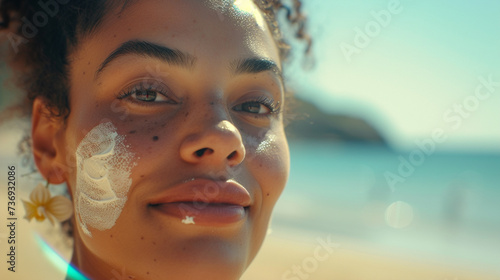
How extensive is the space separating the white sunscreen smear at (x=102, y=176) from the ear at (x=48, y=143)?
9.7 inches

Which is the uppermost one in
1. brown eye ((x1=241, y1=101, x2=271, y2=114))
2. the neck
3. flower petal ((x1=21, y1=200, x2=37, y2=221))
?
brown eye ((x1=241, y1=101, x2=271, y2=114))

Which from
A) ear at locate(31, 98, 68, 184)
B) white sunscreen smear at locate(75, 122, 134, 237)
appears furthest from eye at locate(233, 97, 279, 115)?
ear at locate(31, 98, 68, 184)

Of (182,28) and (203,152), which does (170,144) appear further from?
(182,28)

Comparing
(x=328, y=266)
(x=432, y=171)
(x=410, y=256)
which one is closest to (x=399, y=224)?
(x=410, y=256)

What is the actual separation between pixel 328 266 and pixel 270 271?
1.08m

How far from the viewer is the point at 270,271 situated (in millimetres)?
5738

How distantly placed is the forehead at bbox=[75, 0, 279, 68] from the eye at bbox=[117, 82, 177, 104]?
18 centimetres

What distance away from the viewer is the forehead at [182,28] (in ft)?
6.01

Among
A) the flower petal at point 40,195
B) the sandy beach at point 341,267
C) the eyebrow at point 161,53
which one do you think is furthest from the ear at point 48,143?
the sandy beach at point 341,267

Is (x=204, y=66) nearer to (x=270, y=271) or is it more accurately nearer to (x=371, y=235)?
(x=270, y=271)

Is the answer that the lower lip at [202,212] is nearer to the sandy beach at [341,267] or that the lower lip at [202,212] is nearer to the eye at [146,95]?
the eye at [146,95]

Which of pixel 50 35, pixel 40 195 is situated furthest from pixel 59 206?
pixel 50 35

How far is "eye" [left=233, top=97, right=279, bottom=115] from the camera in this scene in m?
2.05

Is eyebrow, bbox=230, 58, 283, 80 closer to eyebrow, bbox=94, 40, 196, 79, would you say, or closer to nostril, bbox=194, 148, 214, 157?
eyebrow, bbox=94, 40, 196, 79
